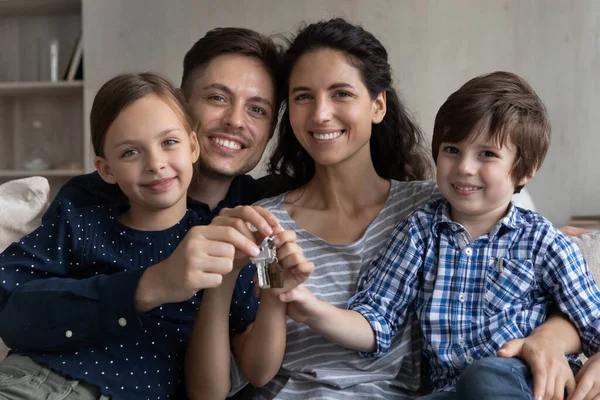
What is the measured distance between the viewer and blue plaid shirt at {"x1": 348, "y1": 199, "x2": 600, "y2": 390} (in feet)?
4.39

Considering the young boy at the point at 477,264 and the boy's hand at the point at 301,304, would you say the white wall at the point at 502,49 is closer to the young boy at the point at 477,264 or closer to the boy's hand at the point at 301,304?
the young boy at the point at 477,264

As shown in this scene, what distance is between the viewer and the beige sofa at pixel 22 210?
1748 millimetres

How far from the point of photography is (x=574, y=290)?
1319mm

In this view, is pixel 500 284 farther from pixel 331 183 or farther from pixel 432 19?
pixel 432 19

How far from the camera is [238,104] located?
180 centimetres

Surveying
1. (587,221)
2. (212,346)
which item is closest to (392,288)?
(212,346)

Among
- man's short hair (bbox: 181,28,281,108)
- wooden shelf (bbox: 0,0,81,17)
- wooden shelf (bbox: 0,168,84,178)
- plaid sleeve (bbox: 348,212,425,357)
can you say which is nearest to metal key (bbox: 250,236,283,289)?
plaid sleeve (bbox: 348,212,425,357)

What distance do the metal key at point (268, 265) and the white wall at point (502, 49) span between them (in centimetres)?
294

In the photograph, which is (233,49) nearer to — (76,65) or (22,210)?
(22,210)

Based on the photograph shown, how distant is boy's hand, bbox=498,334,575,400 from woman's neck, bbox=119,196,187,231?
703 millimetres

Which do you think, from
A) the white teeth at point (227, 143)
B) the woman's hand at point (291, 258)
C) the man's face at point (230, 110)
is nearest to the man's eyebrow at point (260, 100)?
the man's face at point (230, 110)

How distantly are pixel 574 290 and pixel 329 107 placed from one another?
66 cm

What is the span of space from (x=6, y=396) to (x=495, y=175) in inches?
39.4

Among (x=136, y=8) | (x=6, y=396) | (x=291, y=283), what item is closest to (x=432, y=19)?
(x=136, y=8)
